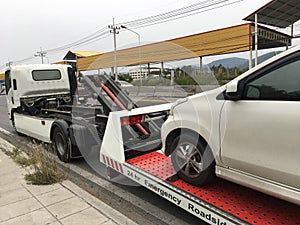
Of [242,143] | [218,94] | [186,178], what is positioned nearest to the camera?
[242,143]

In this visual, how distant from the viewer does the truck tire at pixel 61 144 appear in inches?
205

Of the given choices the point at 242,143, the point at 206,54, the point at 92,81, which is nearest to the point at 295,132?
the point at 242,143

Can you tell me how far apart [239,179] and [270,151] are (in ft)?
1.73

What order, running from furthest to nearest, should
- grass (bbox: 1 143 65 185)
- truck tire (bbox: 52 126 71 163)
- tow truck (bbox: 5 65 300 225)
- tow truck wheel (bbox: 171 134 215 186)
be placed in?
truck tire (bbox: 52 126 71 163)
grass (bbox: 1 143 65 185)
tow truck wheel (bbox: 171 134 215 186)
tow truck (bbox: 5 65 300 225)

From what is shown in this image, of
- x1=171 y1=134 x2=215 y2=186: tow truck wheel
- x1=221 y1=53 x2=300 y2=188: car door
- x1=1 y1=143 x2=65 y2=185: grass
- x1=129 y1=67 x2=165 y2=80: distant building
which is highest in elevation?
x1=129 y1=67 x2=165 y2=80: distant building

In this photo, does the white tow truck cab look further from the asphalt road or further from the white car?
the white car

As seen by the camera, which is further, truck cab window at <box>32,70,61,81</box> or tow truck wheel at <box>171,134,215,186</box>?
truck cab window at <box>32,70,61,81</box>

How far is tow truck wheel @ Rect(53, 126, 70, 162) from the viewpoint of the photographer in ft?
17.2

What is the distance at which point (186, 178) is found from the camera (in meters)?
3.17

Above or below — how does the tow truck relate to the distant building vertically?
below

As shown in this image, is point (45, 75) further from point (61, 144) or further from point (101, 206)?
point (101, 206)

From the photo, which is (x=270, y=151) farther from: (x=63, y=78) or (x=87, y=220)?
(x=63, y=78)

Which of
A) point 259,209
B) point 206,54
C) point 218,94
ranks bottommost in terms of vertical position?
point 259,209

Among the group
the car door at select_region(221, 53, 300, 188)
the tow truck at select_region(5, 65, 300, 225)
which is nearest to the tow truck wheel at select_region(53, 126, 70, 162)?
the tow truck at select_region(5, 65, 300, 225)
